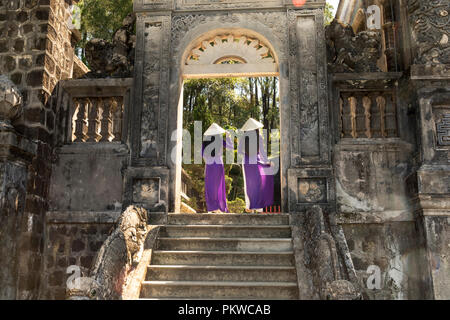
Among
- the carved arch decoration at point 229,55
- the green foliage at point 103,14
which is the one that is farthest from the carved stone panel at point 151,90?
the green foliage at point 103,14

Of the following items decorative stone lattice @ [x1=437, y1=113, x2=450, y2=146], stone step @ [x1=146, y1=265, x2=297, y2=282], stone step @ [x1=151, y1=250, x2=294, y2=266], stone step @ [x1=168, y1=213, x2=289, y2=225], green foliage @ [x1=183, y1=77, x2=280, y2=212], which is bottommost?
stone step @ [x1=146, y1=265, x2=297, y2=282]

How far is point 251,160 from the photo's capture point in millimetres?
9188

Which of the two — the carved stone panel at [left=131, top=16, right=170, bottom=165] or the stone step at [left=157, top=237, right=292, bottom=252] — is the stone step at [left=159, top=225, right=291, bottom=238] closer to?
the stone step at [left=157, top=237, right=292, bottom=252]

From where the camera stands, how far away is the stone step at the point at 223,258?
5.70 m

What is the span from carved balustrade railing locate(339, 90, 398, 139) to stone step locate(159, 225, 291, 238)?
1930 millimetres

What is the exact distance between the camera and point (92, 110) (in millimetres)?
7523

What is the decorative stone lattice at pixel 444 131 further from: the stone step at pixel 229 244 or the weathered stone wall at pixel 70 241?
the weathered stone wall at pixel 70 241

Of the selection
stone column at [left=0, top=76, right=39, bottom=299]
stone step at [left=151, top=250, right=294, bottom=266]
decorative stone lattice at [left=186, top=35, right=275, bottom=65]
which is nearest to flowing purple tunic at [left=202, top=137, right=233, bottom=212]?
decorative stone lattice at [left=186, top=35, right=275, bottom=65]

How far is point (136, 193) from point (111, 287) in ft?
7.22

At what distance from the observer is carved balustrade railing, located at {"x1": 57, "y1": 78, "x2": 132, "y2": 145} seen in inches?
292

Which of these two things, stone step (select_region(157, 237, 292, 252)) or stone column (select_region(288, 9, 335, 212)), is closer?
stone step (select_region(157, 237, 292, 252))

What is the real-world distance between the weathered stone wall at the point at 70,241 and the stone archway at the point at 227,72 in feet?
1.89

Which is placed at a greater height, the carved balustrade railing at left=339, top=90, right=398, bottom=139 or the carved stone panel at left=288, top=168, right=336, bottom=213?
the carved balustrade railing at left=339, top=90, right=398, bottom=139
